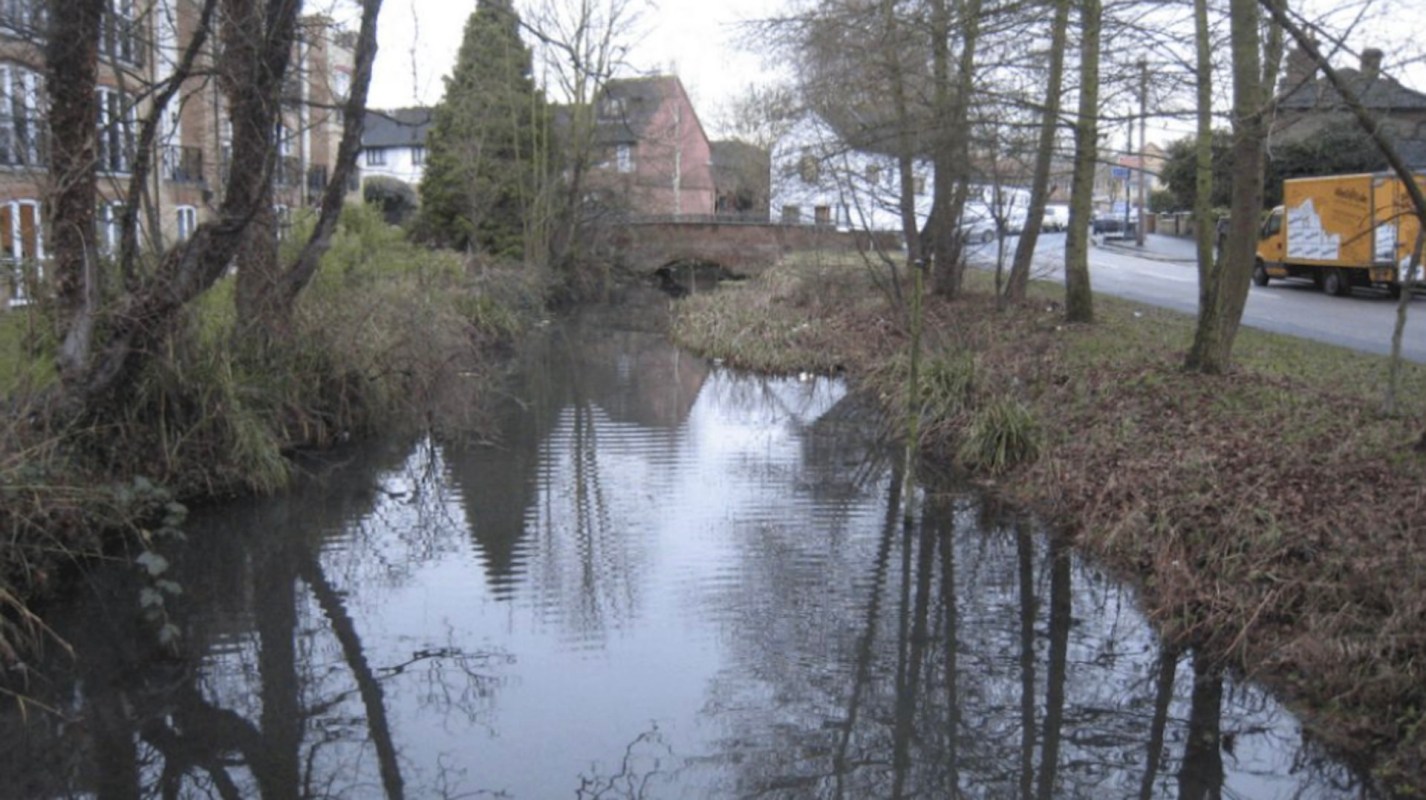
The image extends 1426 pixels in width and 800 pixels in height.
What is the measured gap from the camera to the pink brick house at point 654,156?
34.6m

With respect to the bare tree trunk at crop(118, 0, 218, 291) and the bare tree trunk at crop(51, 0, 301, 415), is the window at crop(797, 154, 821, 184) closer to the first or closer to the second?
the bare tree trunk at crop(51, 0, 301, 415)

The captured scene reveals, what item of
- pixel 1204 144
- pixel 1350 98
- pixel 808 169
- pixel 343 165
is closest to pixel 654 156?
pixel 808 169

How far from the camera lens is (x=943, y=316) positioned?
1855 cm

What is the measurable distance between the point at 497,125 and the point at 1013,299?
19.2 meters

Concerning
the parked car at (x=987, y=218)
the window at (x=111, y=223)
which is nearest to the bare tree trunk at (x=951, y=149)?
the parked car at (x=987, y=218)

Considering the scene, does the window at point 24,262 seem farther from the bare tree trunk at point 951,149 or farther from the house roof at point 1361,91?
the house roof at point 1361,91

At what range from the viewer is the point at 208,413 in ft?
35.7

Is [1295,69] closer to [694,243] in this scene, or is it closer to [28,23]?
[28,23]

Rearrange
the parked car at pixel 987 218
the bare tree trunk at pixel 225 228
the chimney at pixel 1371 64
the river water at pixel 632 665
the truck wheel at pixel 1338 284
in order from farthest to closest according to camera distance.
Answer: the truck wheel at pixel 1338 284, the parked car at pixel 987 218, the bare tree trunk at pixel 225 228, the chimney at pixel 1371 64, the river water at pixel 632 665

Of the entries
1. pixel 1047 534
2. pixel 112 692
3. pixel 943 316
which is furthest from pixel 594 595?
pixel 943 316

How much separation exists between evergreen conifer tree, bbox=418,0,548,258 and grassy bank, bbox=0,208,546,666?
1603 centimetres

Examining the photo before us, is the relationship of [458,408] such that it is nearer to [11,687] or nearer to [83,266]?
[83,266]

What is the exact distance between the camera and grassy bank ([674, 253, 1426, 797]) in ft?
21.9

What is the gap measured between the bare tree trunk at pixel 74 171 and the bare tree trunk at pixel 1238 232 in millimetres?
8878
